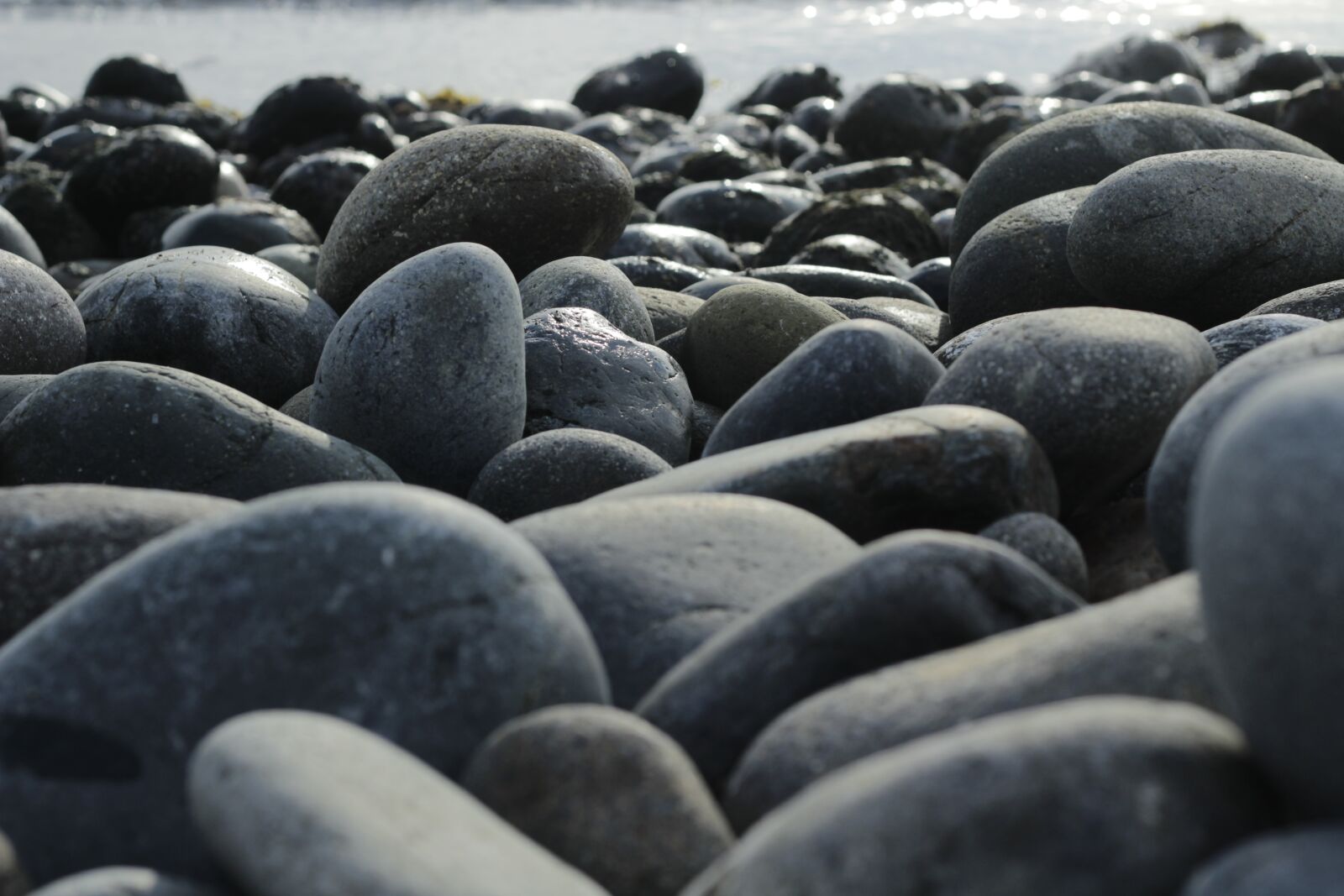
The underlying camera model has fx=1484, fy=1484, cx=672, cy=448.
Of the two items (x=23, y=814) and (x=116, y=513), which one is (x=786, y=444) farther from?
(x=23, y=814)

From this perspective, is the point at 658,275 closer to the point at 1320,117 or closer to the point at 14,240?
the point at 14,240

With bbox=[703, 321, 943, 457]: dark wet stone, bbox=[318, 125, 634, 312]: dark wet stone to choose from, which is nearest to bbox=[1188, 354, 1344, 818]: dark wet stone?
bbox=[703, 321, 943, 457]: dark wet stone

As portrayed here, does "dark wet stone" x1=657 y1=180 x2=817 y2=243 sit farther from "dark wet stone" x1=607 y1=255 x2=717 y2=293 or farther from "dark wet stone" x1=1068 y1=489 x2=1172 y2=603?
"dark wet stone" x1=1068 y1=489 x2=1172 y2=603

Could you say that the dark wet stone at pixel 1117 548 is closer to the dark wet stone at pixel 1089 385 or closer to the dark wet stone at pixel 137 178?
the dark wet stone at pixel 1089 385

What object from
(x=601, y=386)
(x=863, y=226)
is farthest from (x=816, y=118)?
(x=601, y=386)

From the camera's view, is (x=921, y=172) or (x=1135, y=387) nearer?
(x=1135, y=387)

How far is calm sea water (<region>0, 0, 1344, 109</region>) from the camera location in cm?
1992

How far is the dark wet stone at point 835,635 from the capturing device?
2223mm

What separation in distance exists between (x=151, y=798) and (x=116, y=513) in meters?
0.72

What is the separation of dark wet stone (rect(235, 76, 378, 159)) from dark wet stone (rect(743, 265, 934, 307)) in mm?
9301

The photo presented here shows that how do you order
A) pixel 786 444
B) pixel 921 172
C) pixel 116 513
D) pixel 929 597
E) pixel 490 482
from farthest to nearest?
1. pixel 921 172
2. pixel 490 482
3. pixel 786 444
4. pixel 116 513
5. pixel 929 597

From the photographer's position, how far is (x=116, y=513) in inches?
105

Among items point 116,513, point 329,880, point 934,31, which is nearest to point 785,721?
point 329,880

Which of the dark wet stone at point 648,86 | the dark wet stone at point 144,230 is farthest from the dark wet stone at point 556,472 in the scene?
the dark wet stone at point 648,86
